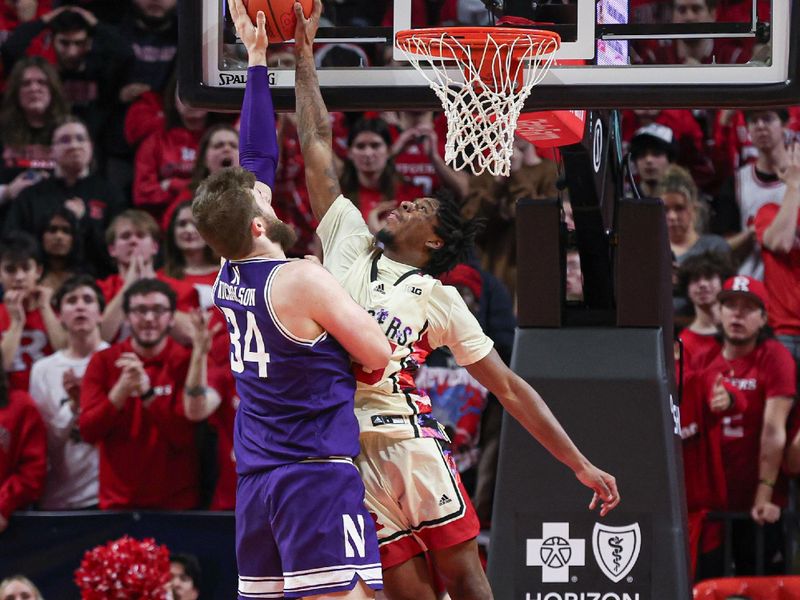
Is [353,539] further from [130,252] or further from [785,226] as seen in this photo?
[130,252]

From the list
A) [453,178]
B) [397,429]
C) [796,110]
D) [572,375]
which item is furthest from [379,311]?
[796,110]

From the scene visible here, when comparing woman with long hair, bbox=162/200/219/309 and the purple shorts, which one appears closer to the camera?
the purple shorts

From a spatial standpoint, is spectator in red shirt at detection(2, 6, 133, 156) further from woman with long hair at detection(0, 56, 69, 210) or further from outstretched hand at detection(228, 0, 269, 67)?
outstretched hand at detection(228, 0, 269, 67)

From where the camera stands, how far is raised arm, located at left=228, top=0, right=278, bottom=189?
4.50m

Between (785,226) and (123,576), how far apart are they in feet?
13.9

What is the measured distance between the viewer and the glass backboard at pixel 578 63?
15.7ft

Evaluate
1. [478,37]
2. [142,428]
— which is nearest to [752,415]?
[478,37]

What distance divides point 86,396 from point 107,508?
2.20 ft

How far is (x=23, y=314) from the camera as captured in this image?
8.23 meters

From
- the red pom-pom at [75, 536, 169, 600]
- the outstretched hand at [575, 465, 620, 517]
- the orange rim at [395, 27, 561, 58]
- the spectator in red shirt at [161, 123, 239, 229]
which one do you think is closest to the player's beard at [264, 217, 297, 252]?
the orange rim at [395, 27, 561, 58]

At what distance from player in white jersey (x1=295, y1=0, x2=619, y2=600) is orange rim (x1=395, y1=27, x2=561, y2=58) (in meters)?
0.39

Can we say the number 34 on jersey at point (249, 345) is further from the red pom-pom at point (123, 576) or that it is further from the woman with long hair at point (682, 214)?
the woman with long hair at point (682, 214)

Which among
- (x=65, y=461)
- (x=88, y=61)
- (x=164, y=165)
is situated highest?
(x=88, y=61)

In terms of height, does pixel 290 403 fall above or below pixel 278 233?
below
